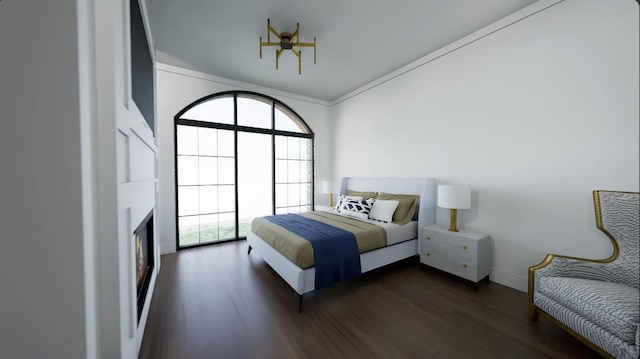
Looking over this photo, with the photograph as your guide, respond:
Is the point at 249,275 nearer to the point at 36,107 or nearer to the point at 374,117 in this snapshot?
the point at 36,107

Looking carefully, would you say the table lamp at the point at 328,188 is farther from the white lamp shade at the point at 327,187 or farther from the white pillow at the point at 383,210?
the white pillow at the point at 383,210

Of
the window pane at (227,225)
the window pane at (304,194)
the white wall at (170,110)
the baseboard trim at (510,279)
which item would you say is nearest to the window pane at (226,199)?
the window pane at (227,225)

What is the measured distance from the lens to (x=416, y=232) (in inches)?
118

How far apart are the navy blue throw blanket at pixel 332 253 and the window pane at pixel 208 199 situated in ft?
6.33

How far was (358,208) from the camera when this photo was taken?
330cm

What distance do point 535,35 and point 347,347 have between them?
9.58 feet

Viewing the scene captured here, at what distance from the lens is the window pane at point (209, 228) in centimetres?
377

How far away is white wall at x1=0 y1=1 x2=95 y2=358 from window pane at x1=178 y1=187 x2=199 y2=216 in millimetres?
3033

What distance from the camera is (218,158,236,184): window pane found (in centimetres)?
390

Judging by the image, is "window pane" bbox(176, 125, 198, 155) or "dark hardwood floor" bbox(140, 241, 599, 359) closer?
"dark hardwood floor" bbox(140, 241, 599, 359)

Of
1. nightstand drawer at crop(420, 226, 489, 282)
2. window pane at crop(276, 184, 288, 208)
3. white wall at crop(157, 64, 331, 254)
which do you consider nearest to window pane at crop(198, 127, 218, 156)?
white wall at crop(157, 64, 331, 254)

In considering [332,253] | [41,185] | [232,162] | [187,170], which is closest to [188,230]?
[187,170]

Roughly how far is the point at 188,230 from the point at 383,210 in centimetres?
302

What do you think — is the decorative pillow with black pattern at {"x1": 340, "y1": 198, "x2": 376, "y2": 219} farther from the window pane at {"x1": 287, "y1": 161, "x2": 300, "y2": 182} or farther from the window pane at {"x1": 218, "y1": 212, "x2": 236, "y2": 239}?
the window pane at {"x1": 218, "y1": 212, "x2": 236, "y2": 239}
